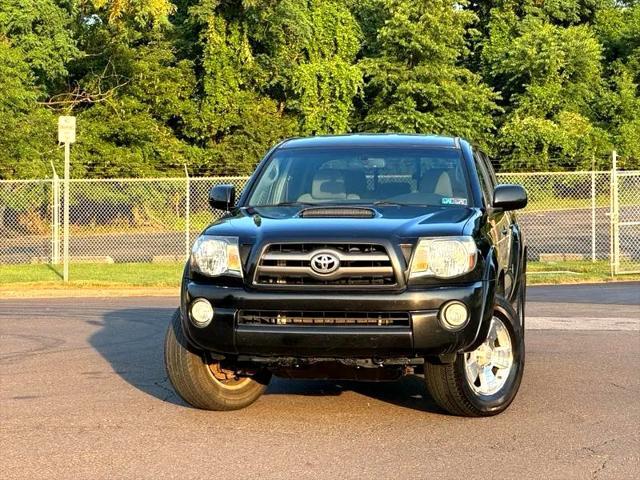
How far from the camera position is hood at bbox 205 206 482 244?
20.7 ft

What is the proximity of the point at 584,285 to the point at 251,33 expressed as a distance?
1036 inches

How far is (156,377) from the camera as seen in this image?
839 cm

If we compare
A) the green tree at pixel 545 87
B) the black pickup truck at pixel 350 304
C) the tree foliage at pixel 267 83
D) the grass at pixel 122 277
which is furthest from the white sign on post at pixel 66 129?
the green tree at pixel 545 87

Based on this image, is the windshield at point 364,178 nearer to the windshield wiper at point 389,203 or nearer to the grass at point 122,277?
the windshield wiper at point 389,203

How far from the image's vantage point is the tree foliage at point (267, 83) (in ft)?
124

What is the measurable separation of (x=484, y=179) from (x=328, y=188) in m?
1.40

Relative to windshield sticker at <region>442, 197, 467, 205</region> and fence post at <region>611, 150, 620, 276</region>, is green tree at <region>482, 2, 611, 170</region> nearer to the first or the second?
fence post at <region>611, 150, 620, 276</region>

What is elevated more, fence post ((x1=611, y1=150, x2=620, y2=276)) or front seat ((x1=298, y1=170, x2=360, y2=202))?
front seat ((x1=298, y1=170, x2=360, y2=202))

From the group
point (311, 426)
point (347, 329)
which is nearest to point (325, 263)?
point (347, 329)

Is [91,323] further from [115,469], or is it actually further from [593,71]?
[593,71]

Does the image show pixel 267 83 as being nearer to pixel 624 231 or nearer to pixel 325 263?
pixel 624 231

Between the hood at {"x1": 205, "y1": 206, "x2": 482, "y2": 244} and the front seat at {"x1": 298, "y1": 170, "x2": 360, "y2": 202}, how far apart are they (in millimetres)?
533

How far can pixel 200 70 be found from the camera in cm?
4303

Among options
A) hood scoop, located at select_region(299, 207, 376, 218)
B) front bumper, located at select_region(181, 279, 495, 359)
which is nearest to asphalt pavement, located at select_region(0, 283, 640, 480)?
front bumper, located at select_region(181, 279, 495, 359)
